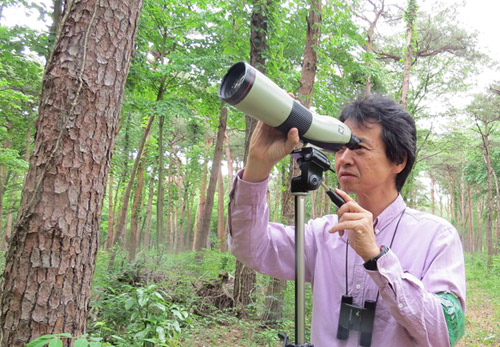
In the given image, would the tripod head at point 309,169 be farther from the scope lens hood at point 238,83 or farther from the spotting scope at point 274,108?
the scope lens hood at point 238,83

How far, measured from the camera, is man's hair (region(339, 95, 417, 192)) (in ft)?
4.28

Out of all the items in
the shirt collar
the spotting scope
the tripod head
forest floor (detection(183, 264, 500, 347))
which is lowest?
forest floor (detection(183, 264, 500, 347))

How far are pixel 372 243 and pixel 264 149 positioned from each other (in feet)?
1.58

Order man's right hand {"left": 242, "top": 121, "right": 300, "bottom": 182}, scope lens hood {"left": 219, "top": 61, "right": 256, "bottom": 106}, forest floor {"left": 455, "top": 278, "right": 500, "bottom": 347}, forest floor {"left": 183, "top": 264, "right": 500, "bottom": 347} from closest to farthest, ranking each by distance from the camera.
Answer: scope lens hood {"left": 219, "top": 61, "right": 256, "bottom": 106} → man's right hand {"left": 242, "top": 121, "right": 300, "bottom": 182} → forest floor {"left": 183, "top": 264, "right": 500, "bottom": 347} → forest floor {"left": 455, "top": 278, "right": 500, "bottom": 347}

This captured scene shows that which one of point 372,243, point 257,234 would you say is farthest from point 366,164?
point 257,234

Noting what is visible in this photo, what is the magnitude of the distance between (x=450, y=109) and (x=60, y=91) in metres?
16.5

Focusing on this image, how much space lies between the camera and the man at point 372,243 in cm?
95

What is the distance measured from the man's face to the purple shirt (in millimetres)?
127

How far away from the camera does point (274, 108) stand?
1.00 meters

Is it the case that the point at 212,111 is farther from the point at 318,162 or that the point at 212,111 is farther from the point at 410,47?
the point at 318,162

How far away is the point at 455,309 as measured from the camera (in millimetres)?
990

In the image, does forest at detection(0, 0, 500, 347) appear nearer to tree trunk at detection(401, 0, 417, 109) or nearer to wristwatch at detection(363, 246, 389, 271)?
tree trunk at detection(401, 0, 417, 109)

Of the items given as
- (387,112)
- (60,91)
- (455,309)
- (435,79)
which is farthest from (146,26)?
(435,79)

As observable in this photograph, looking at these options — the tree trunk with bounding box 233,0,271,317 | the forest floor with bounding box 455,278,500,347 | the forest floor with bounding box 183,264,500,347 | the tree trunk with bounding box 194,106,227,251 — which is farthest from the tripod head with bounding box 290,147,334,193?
the tree trunk with bounding box 194,106,227,251
